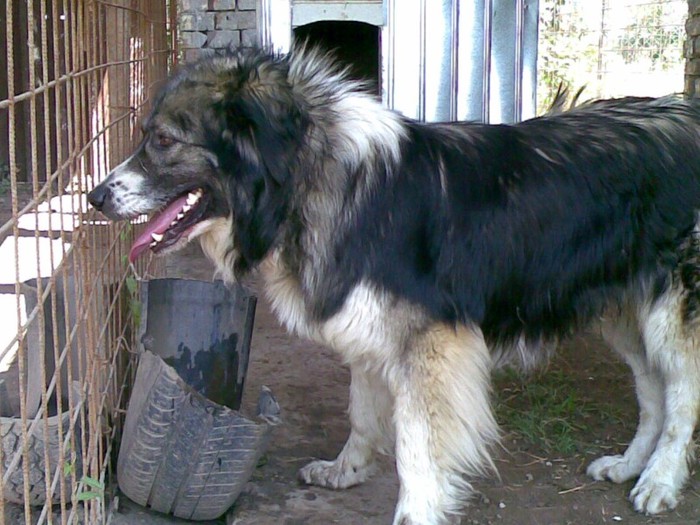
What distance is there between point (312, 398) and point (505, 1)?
3730mm

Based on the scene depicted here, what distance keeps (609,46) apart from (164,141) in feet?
41.4

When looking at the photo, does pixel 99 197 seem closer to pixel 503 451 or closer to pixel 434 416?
pixel 434 416

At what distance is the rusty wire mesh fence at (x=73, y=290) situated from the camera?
2.28 meters

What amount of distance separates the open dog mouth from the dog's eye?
0.18 metres

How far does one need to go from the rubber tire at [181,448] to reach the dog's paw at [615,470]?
1.51 meters

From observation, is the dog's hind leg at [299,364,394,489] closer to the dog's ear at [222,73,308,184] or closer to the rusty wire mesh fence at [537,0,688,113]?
the dog's ear at [222,73,308,184]

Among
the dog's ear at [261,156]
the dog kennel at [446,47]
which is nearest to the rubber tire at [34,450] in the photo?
the dog's ear at [261,156]

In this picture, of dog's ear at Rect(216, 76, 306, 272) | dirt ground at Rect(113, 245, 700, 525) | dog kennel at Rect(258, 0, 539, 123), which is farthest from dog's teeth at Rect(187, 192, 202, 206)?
dog kennel at Rect(258, 0, 539, 123)

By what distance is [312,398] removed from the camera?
4570 mm

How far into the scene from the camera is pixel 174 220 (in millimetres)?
3047

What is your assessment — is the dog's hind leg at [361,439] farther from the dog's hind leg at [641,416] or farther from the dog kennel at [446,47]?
the dog kennel at [446,47]

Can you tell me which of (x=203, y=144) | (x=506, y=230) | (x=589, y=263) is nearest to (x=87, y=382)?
(x=203, y=144)

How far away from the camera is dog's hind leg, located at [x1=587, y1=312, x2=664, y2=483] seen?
3781mm

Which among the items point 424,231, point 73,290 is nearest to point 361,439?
point 424,231
